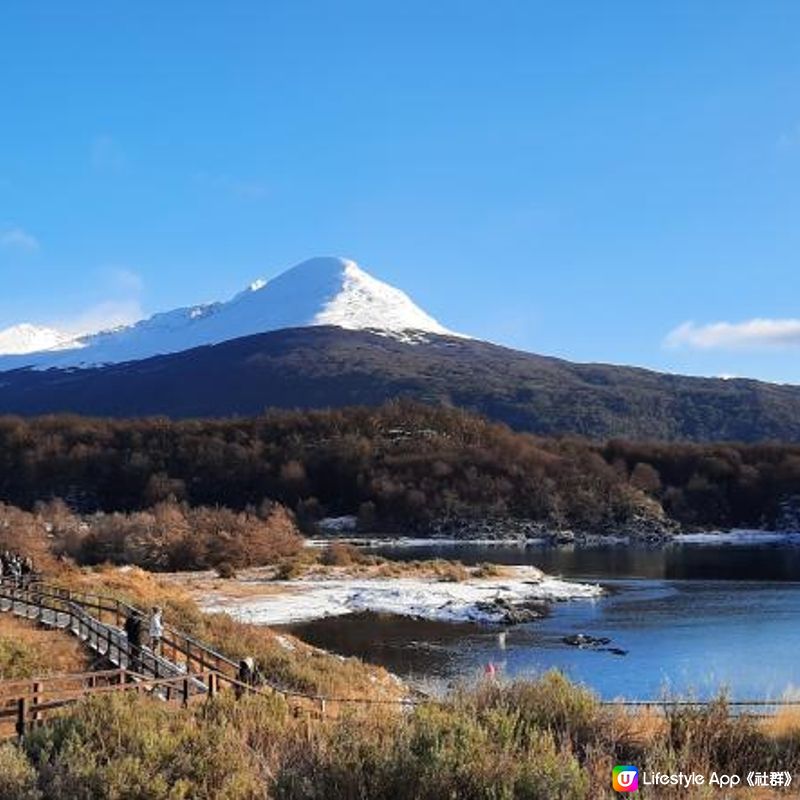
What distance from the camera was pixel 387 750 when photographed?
7.96m

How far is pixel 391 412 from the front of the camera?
14650cm

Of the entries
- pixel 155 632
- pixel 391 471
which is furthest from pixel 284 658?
pixel 391 471

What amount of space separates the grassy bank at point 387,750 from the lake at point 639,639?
7.31 m

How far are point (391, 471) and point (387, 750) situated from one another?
117m

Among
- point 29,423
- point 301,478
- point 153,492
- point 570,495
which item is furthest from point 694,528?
point 29,423

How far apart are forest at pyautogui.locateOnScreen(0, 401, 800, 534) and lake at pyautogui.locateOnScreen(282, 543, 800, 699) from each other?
53.9 meters

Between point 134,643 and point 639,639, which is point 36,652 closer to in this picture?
point 134,643

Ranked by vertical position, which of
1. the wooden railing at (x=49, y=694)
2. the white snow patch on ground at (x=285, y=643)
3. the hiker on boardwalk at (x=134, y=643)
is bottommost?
the white snow patch on ground at (x=285, y=643)

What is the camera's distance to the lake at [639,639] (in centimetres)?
2920

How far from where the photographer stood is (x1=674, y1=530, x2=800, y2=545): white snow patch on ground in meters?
101

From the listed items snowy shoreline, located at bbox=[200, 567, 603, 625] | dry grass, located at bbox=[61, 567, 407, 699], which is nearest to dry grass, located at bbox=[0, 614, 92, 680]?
dry grass, located at bbox=[61, 567, 407, 699]

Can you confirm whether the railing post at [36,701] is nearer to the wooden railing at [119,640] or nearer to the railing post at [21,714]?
the railing post at [21,714]
